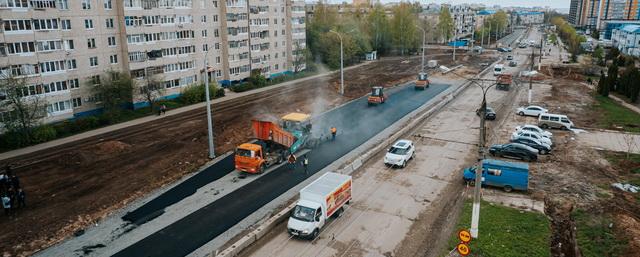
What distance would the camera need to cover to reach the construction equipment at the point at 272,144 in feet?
94.7

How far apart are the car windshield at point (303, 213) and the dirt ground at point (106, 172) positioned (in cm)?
1096

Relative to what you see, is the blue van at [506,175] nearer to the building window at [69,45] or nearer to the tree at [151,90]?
the tree at [151,90]

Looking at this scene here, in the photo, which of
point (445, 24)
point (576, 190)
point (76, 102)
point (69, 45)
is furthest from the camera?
point (445, 24)

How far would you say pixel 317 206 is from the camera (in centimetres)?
2056

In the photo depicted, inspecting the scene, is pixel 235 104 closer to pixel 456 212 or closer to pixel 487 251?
pixel 456 212

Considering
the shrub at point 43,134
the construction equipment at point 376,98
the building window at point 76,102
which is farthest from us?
the construction equipment at point 376,98

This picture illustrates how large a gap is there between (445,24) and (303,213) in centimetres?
12914

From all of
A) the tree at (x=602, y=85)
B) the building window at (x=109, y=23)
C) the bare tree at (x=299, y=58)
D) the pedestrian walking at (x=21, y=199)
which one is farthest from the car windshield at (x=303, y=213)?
the bare tree at (x=299, y=58)

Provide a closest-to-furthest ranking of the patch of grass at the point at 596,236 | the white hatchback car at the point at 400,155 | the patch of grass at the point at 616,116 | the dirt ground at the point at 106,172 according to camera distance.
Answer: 1. the patch of grass at the point at 596,236
2. the dirt ground at the point at 106,172
3. the white hatchback car at the point at 400,155
4. the patch of grass at the point at 616,116

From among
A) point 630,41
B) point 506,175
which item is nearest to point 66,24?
point 506,175

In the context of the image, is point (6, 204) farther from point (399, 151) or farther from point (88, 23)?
point (88, 23)

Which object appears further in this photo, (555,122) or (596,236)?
(555,122)

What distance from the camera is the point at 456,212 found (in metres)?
23.4

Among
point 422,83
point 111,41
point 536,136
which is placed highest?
point 111,41
